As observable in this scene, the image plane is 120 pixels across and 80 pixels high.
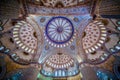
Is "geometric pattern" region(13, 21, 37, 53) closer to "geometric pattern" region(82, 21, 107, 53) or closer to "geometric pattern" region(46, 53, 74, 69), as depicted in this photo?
"geometric pattern" region(46, 53, 74, 69)

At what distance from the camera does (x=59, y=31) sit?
18.5 meters

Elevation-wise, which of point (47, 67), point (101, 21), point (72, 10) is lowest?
point (47, 67)

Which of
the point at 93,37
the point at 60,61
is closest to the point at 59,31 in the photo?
the point at 60,61

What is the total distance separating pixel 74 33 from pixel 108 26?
4321mm

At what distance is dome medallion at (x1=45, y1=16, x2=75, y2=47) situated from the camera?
17688 mm

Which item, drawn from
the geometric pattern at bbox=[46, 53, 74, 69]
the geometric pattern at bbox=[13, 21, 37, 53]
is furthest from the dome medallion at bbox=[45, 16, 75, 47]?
the geometric pattern at bbox=[13, 21, 37, 53]

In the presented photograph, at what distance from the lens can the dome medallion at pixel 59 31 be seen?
17.7 metres

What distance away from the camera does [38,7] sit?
1143 cm

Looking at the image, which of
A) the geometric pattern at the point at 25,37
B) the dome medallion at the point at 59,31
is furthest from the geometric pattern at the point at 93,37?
the geometric pattern at the point at 25,37

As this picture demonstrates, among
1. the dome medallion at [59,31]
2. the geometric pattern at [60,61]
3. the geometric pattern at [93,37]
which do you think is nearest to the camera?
the geometric pattern at [93,37]

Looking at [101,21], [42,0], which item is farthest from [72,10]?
[101,21]

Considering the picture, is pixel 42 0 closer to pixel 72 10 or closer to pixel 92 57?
pixel 72 10

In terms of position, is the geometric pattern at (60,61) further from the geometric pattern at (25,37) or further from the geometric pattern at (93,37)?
the geometric pattern at (25,37)

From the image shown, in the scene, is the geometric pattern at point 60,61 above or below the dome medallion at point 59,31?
below
